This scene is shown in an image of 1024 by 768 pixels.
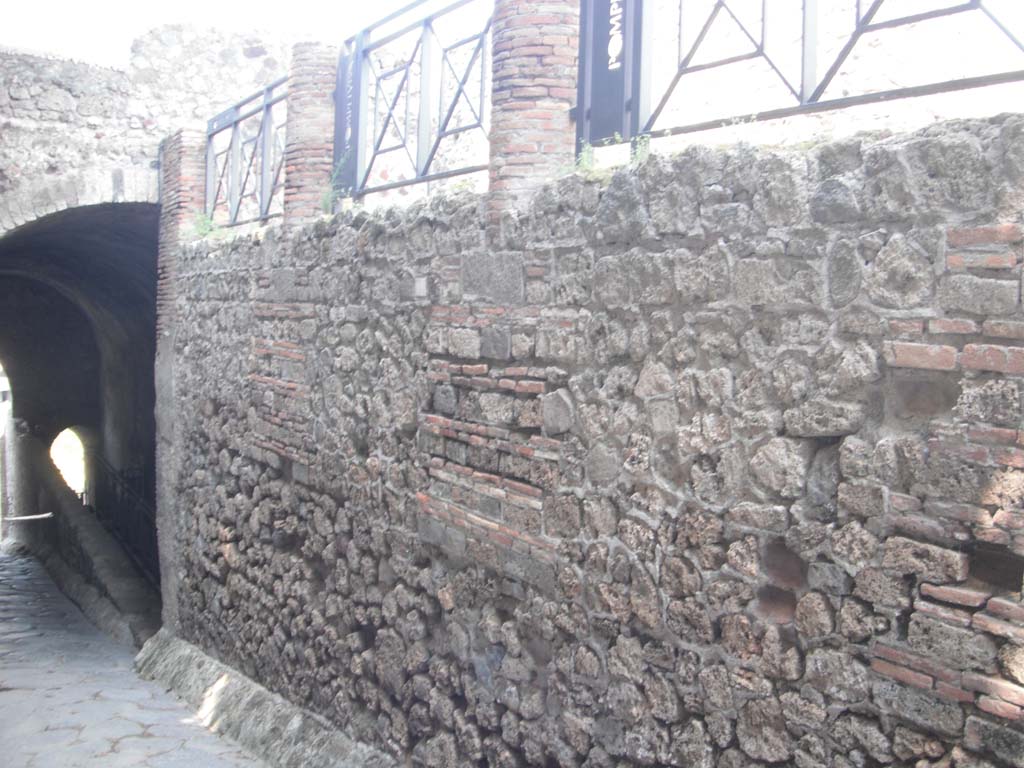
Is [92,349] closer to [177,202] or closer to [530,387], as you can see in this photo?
[177,202]

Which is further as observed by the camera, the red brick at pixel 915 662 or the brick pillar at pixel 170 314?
the brick pillar at pixel 170 314

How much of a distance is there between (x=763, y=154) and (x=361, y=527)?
9.87 feet

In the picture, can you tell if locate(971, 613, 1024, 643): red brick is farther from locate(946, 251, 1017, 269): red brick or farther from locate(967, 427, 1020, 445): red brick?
locate(946, 251, 1017, 269): red brick

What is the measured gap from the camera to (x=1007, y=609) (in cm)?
242

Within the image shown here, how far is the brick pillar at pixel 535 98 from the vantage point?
4.04 m

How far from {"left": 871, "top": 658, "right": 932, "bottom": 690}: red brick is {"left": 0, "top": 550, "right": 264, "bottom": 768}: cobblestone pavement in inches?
162

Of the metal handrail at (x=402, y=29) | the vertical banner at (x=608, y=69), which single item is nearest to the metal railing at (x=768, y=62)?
the vertical banner at (x=608, y=69)

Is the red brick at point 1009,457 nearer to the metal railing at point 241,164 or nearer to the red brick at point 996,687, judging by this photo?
the red brick at point 996,687

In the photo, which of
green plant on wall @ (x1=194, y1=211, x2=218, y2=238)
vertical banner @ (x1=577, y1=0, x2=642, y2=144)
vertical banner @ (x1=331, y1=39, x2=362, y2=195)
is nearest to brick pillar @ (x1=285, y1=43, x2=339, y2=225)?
vertical banner @ (x1=331, y1=39, x2=362, y2=195)

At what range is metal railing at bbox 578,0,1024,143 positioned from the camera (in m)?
2.94

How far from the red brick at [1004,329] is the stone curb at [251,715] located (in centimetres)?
352

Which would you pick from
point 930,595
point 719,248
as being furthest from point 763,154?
point 930,595

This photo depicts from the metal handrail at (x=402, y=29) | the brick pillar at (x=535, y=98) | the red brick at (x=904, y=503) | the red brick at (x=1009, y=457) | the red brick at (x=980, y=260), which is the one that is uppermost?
the metal handrail at (x=402, y=29)

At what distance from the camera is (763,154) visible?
2967 millimetres
